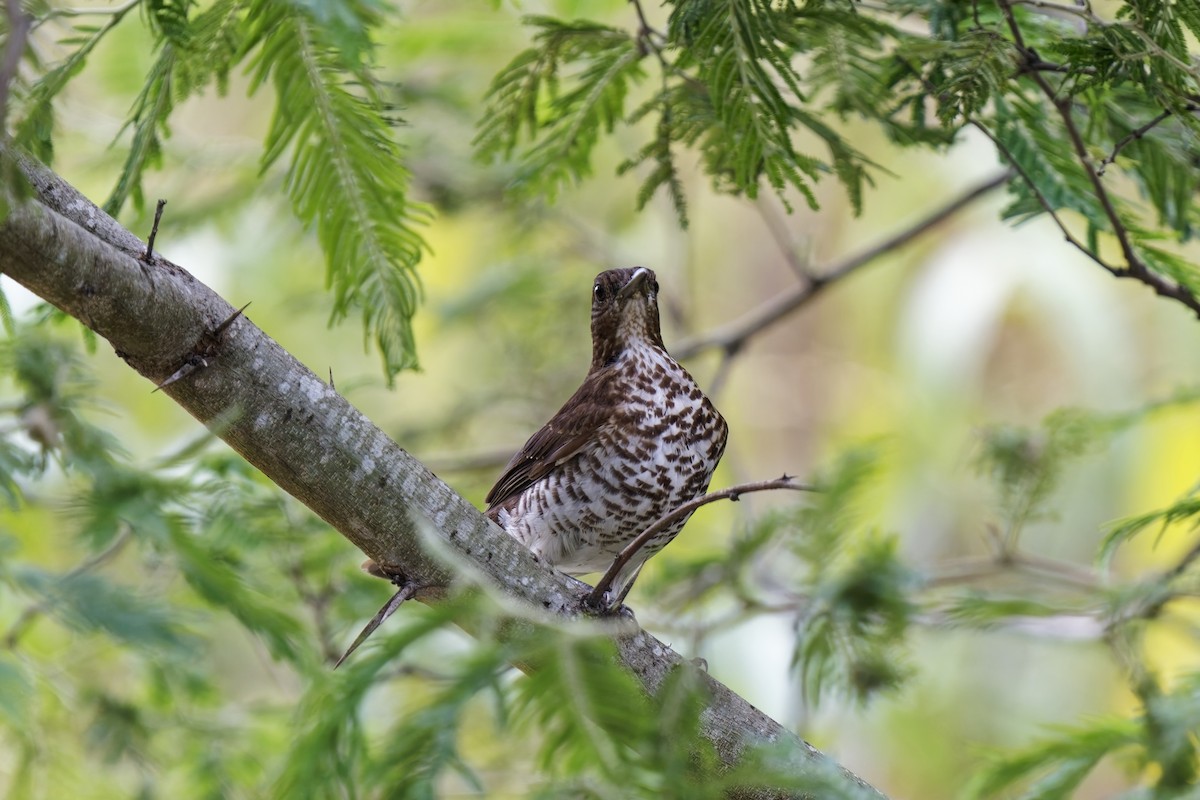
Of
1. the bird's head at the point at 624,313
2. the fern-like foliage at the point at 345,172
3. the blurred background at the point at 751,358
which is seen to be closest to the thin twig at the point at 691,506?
the fern-like foliage at the point at 345,172

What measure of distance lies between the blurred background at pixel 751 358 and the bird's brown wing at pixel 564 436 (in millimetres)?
571

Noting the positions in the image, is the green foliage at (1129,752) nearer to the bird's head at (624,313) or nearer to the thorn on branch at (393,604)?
the thorn on branch at (393,604)

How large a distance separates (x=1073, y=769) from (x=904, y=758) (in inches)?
212

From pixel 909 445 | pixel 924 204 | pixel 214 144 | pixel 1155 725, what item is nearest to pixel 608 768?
pixel 1155 725

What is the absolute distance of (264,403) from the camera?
201cm

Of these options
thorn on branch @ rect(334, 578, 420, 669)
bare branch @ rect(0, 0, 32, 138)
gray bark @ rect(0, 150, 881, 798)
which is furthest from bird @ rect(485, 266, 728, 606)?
bare branch @ rect(0, 0, 32, 138)

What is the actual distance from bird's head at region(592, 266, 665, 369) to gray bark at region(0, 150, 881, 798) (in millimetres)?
1391

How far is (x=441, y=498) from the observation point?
7.13 feet

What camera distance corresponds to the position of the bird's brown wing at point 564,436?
3.35 metres

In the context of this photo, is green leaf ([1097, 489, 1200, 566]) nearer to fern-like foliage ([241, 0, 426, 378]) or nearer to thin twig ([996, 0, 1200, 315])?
thin twig ([996, 0, 1200, 315])

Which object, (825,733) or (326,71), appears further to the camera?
(825,733)

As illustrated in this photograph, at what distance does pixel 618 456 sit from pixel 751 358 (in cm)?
677

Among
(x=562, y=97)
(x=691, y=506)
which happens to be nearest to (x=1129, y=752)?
(x=691, y=506)

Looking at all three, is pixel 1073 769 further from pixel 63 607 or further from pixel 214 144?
pixel 214 144
